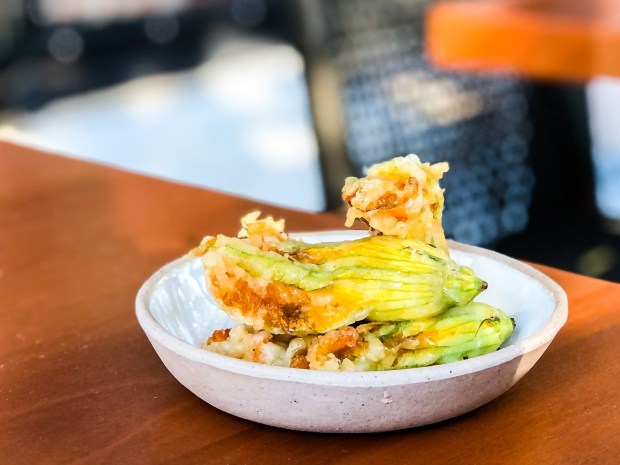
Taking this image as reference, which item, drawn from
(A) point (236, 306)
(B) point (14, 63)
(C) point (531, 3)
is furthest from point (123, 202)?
(B) point (14, 63)

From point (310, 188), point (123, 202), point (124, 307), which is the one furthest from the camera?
point (310, 188)

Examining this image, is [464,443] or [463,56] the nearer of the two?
[464,443]

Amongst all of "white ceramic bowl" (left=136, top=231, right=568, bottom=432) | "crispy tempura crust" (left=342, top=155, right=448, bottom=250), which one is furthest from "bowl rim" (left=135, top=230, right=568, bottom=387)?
"crispy tempura crust" (left=342, top=155, right=448, bottom=250)

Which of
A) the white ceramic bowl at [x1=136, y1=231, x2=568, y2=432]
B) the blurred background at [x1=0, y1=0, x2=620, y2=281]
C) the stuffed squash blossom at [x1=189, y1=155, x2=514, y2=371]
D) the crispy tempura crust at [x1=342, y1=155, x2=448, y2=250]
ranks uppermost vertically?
the crispy tempura crust at [x1=342, y1=155, x2=448, y2=250]

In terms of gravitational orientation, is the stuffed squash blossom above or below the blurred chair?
above

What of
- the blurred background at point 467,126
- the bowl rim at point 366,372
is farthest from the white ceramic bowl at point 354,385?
the blurred background at point 467,126

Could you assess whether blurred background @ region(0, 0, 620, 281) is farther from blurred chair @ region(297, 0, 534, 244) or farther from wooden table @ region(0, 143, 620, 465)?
wooden table @ region(0, 143, 620, 465)

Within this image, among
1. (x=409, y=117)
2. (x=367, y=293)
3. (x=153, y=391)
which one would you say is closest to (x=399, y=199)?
(x=367, y=293)

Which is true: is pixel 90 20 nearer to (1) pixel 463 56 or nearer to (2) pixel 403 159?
(1) pixel 463 56

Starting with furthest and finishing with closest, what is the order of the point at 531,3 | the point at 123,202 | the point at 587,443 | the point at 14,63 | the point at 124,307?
the point at 14,63 < the point at 531,3 < the point at 123,202 < the point at 124,307 < the point at 587,443

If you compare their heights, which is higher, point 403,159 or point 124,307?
point 403,159
